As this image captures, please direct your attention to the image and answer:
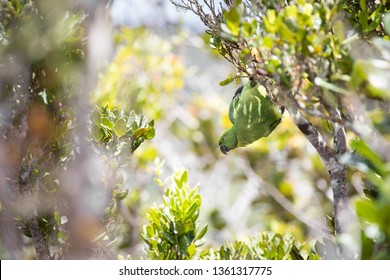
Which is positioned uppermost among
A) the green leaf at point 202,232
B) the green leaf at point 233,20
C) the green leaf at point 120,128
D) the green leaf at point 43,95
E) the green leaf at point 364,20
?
the green leaf at point 233,20

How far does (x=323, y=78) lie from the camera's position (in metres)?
0.69

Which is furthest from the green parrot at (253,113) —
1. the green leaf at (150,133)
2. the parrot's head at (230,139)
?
the green leaf at (150,133)

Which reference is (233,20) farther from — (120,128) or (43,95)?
(43,95)

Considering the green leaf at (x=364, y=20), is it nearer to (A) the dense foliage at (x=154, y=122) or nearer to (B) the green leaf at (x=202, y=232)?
(A) the dense foliage at (x=154, y=122)

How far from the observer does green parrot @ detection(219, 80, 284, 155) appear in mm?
920

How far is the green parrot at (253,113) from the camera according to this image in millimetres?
920

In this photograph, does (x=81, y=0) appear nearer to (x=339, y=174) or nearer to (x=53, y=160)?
(x=53, y=160)

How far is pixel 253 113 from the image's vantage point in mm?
925

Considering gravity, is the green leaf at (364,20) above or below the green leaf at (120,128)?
above

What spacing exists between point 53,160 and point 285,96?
574 mm

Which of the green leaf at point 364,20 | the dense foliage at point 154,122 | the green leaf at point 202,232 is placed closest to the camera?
the dense foliage at point 154,122

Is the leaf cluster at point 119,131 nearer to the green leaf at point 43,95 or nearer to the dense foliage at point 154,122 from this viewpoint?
the dense foliage at point 154,122

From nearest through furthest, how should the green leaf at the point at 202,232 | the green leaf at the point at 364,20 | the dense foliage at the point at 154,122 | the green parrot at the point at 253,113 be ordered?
the dense foliage at the point at 154,122 < the green leaf at the point at 364,20 < the green parrot at the point at 253,113 < the green leaf at the point at 202,232

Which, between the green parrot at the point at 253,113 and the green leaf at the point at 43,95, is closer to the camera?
the green parrot at the point at 253,113
